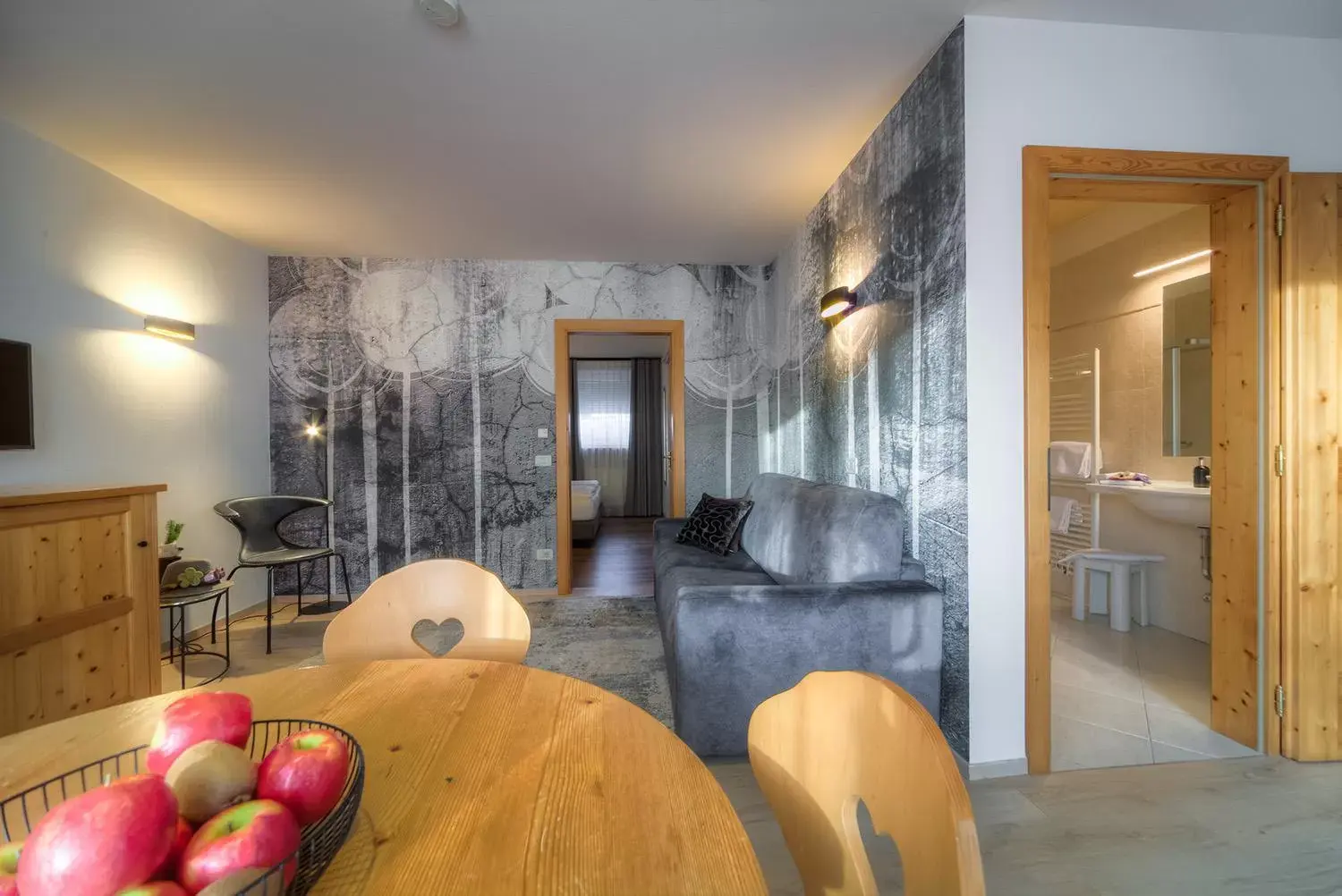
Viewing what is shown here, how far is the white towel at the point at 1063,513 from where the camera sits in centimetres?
371

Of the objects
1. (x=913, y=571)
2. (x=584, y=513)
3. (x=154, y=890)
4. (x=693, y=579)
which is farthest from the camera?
(x=584, y=513)

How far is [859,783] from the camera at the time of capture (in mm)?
585

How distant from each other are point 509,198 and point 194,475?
265 centimetres

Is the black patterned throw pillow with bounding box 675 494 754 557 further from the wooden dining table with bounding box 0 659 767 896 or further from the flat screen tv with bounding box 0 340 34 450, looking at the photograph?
the flat screen tv with bounding box 0 340 34 450

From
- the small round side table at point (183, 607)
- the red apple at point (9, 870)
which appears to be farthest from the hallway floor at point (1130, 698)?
the small round side table at point (183, 607)

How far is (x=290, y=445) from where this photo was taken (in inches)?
161

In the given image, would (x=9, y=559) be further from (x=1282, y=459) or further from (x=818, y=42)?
(x=1282, y=459)

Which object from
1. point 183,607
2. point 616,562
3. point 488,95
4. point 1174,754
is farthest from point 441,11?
point 616,562

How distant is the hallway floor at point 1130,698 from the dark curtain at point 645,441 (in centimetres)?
577

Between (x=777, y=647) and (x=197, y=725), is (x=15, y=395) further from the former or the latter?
(x=777, y=647)

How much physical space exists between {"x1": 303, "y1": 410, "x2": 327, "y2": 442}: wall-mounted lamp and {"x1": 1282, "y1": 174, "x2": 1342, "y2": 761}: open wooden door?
5.37 metres

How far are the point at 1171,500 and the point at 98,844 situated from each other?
3993mm

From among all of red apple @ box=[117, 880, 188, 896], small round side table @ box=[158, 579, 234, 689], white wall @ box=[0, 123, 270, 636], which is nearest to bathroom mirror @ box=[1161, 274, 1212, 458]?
red apple @ box=[117, 880, 188, 896]

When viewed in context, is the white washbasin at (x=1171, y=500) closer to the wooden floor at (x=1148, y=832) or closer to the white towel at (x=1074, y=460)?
the white towel at (x=1074, y=460)
